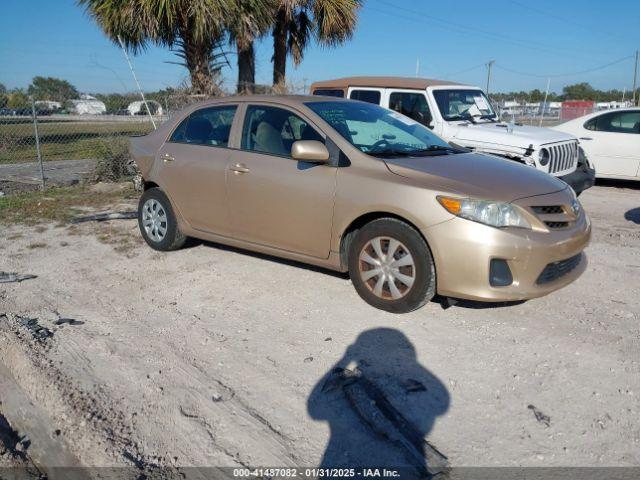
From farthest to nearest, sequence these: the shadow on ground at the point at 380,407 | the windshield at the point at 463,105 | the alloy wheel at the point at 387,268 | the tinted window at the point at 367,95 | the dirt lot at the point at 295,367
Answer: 1. the tinted window at the point at 367,95
2. the windshield at the point at 463,105
3. the alloy wheel at the point at 387,268
4. the dirt lot at the point at 295,367
5. the shadow on ground at the point at 380,407

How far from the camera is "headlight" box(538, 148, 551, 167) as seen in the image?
24.2 ft

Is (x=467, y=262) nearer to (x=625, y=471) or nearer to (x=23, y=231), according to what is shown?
(x=625, y=471)

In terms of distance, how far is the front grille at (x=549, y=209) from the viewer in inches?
159

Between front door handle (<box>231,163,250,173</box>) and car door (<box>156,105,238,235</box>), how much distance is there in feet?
0.44

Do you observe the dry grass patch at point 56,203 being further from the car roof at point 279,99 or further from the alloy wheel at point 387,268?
the alloy wheel at point 387,268

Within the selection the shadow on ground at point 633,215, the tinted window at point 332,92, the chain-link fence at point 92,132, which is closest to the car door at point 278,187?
the tinted window at point 332,92

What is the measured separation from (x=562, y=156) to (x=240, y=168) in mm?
5008

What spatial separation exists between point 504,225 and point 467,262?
37cm

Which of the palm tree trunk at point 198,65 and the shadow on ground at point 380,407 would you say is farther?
the palm tree trunk at point 198,65

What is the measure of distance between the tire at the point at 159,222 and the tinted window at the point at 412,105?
433cm

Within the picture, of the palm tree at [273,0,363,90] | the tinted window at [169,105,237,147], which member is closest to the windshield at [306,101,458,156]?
the tinted window at [169,105,237,147]

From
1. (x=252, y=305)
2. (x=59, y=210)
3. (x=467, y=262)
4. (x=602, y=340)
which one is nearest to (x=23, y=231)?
(x=59, y=210)

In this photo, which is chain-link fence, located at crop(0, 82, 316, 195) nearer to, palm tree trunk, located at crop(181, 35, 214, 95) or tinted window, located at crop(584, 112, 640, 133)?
palm tree trunk, located at crop(181, 35, 214, 95)

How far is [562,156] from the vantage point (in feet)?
25.6
